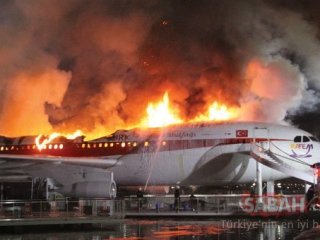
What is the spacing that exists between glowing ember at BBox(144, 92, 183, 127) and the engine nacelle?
11228 millimetres

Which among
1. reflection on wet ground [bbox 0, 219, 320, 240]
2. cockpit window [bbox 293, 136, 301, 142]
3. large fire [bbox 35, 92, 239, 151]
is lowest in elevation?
reflection on wet ground [bbox 0, 219, 320, 240]

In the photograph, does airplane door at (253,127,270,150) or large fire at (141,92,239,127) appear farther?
large fire at (141,92,239,127)

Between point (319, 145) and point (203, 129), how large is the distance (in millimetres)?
6784

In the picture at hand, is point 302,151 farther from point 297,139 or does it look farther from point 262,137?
point 262,137

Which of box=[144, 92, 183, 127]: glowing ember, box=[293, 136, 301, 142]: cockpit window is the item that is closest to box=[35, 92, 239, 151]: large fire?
box=[144, 92, 183, 127]: glowing ember

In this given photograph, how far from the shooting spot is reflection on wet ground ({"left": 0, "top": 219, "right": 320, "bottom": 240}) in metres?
22.2

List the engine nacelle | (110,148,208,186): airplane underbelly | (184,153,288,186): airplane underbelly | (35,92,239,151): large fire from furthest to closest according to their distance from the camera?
(35,92,239,151): large fire → (110,148,208,186): airplane underbelly → (184,153,288,186): airplane underbelly → the engine nacelle

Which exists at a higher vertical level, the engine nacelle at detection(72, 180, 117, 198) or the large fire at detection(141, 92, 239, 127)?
the large fire at detection(141, 92, 239, 127)

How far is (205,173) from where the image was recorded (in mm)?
34562

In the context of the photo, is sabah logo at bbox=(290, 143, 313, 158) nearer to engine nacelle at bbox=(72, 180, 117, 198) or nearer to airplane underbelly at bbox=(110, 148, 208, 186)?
airplane underbelly at bbox=(110, 148, 208, 186)

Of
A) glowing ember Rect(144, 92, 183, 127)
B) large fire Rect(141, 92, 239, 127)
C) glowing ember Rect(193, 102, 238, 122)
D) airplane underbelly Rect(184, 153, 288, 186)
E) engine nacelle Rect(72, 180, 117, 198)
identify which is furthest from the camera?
glowing ember Rect(144, 92, 183, 127)

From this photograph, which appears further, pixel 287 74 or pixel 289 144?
pixel 287 74

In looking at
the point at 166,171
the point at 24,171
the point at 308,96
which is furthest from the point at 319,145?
the point at 24,171

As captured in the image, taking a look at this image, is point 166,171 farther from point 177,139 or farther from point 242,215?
point 242,215
